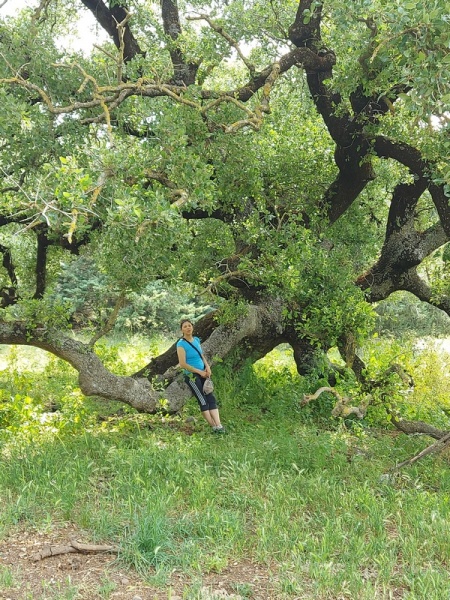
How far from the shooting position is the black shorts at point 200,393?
7.80 m

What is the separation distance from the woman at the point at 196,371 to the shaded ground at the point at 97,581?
3418mm

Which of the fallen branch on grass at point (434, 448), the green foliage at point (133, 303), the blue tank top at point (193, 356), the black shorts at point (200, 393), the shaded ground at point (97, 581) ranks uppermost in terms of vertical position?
the green foliage at point (133, 303)

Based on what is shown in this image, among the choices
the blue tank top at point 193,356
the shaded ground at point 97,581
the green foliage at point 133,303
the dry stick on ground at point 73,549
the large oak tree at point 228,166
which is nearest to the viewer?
the shaded ground at point 97,581

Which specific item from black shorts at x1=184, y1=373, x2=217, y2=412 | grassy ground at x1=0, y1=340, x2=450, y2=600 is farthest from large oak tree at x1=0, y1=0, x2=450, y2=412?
grassy ground at x1=0, y1=340, x2=450, y2=600

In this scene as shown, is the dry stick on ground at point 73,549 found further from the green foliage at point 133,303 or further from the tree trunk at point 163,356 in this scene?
the green foliage at point 133,303

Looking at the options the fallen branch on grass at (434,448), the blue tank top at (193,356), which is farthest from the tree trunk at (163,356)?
the fallen branch on grass at (434,448)

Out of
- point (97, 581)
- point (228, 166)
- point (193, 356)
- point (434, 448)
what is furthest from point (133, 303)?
point (97, 581)

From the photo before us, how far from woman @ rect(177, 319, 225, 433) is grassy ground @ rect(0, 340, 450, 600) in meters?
0.24

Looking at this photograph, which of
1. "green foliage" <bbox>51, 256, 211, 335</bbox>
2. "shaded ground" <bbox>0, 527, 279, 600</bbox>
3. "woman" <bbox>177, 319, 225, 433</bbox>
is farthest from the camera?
"green foliage" <bbox>51, 256, 211, 335</bbox>

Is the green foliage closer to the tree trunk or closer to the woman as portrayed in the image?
the tree trunk

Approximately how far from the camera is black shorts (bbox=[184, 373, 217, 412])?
7797 mm

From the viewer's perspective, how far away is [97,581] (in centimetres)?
411

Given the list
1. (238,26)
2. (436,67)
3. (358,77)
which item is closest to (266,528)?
(436,67)

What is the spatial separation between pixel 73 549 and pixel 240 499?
1516 mm
